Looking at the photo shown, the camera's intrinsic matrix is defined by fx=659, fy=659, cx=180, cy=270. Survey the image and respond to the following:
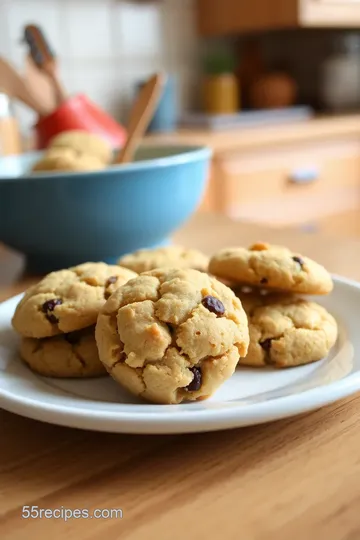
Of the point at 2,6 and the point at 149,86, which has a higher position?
the point at 2,6

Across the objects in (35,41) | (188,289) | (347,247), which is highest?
(35,41)

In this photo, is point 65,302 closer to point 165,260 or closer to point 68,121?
point 165,260

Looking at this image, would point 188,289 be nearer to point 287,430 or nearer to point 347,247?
point 287,430

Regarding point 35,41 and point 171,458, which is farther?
point 35,41

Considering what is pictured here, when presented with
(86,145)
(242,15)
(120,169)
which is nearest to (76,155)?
(86,145)

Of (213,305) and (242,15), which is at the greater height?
(242,15)

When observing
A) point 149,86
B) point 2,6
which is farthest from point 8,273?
point 2,6

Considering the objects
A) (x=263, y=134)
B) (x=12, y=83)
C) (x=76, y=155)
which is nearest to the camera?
(x=76, y=155)
